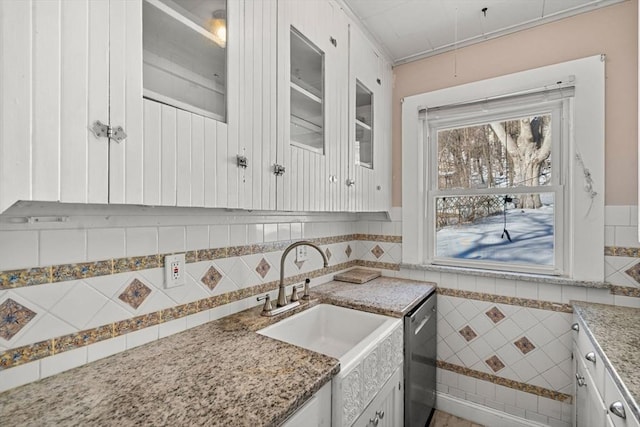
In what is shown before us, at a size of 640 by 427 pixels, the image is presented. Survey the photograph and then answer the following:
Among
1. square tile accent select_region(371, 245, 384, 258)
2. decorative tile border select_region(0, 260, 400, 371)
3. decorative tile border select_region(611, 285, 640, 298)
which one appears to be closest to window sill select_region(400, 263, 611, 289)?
decorative tile border select_region(611, 285, 640, 298)

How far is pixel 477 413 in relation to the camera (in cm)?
197

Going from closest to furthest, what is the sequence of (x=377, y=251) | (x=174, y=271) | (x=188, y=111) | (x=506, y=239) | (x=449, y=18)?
1. (x=188, y=111)
2. (x=174, y=271)
3. (x=449, y=18)
4. (x=506, y=239)
5. (x=377, y=251)

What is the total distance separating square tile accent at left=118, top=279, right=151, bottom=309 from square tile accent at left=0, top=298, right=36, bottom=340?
0.23 meters

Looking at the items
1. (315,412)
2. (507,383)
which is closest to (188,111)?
(315,412)

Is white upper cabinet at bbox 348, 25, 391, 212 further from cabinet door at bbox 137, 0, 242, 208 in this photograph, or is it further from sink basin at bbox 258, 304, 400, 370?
cabinet door at bbox 137, 0, 242, 208

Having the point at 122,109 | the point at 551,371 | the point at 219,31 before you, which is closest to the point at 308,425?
the point at 122,109

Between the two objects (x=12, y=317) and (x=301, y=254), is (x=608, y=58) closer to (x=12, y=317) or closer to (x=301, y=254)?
(x=301, y=254)

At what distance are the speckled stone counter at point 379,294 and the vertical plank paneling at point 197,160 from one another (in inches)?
40.1

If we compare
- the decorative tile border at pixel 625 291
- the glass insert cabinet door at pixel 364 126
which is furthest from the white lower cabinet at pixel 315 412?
the decorative tile border at pixel 625 291

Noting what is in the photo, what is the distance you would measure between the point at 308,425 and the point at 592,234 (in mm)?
1818

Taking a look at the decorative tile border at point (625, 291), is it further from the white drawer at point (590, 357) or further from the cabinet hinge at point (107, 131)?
the cabinet hinge at point (107, 131)

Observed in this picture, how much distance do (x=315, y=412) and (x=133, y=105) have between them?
1.02 metres

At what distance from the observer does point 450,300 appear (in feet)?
6.82

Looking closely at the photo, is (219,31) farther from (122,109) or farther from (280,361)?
(280,361)
